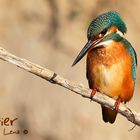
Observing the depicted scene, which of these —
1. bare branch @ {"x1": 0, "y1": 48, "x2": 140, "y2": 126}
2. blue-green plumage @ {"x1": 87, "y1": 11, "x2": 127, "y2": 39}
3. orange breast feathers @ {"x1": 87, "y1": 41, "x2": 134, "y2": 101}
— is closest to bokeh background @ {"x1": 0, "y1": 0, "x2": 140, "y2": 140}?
orange breast feathers @ {"x1": 87, "y1": 41, "x2": 134, "y2": 101}

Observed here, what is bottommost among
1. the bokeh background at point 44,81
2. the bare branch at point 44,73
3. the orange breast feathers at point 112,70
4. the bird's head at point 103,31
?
the bare branch at point 44,73

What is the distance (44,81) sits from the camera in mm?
8125

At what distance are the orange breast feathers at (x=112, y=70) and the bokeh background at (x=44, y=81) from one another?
9.25 ft

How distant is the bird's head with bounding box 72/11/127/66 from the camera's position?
4793 mm

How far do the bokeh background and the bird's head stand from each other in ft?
9.59

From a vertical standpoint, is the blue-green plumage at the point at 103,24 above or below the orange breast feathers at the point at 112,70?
above

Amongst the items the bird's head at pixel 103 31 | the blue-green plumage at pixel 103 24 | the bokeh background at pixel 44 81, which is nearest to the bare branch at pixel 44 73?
the bird's head at pixel 103 31

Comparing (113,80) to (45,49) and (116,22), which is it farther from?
(45,49)

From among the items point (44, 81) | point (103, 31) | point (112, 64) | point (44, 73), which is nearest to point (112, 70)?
point (112, 64)

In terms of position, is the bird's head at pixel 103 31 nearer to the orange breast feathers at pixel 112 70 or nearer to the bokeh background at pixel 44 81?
the orange breast feathers at pixel 112 70

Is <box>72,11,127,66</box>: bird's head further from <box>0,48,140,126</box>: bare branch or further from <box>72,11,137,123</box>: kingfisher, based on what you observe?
<box>0,48,140,126</box>: bare branch

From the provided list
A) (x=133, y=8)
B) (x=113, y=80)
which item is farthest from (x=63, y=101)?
(x=113, y=80)

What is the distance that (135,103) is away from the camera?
26.7 feet

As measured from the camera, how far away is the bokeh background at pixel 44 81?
7.96 m
